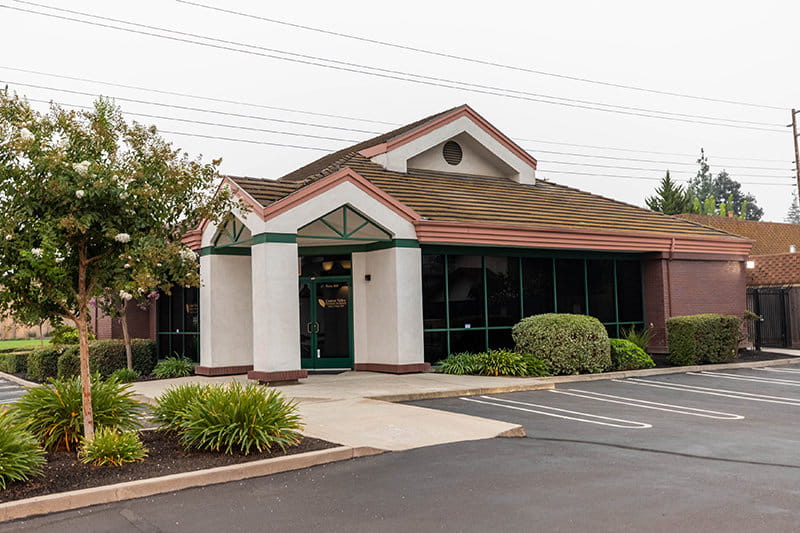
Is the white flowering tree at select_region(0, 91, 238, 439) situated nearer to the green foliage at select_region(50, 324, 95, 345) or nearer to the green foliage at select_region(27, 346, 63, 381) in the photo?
the green foliage at select_region(50, 324, 95, 345)

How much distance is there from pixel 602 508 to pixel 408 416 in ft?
16.4

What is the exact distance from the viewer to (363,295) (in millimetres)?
19000

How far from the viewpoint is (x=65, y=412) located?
9.25 m

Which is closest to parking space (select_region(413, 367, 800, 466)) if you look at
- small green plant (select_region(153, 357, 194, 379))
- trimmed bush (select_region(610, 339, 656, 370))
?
trimmed bush (select_region(610, 339, 656, 370))

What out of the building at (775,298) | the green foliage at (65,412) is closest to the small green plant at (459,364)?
the green foliage at (65,412)

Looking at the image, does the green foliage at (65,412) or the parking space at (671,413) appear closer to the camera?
the green foliage at (65,412)

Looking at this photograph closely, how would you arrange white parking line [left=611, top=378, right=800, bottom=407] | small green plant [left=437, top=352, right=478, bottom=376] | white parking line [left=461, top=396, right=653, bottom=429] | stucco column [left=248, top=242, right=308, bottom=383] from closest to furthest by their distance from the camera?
white parking line [left=461, top=396, right=653, bottom=429] → white parking line [left=611, top=378, right=800, bottom=407] → stucco column [left=248, top=242, right=308, bottom=383] → small green plant [left=437, top=352, right=478, bottom=376]

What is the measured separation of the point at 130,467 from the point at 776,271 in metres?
26.2

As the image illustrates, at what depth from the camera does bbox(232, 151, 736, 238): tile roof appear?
62.1ft

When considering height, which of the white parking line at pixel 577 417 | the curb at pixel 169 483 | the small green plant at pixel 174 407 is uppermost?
the small green plant at pixel 174 407

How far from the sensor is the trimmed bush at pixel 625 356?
1884 centimetres

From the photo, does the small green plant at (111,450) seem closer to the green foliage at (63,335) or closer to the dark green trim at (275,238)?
the green foliage at (63,335)

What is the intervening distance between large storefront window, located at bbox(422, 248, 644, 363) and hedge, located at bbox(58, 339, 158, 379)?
8147 millimetres

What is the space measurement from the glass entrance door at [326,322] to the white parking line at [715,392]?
6.78 m
